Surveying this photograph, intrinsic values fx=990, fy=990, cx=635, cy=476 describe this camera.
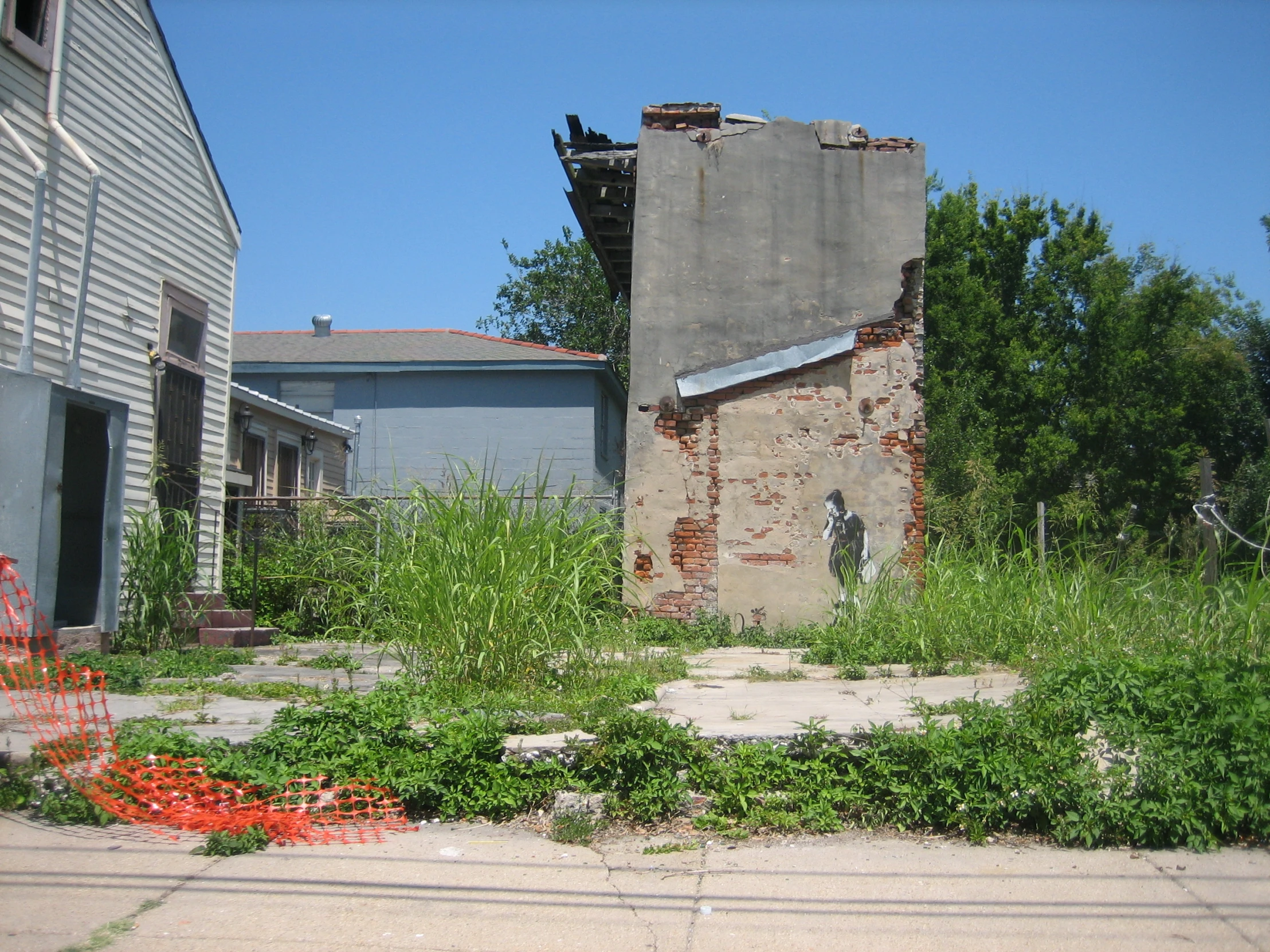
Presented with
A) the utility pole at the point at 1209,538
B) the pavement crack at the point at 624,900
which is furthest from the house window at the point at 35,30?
the utility pole at the point at 1209,538

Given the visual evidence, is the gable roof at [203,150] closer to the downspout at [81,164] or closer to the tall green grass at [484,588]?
the downspout at [81,164]

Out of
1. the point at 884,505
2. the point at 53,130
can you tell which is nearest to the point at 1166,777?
the point at 884,505

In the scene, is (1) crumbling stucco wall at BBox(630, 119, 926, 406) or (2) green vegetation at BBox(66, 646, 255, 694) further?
(1) crumbling stucco wall at BBox(630, 119, 926, 406)

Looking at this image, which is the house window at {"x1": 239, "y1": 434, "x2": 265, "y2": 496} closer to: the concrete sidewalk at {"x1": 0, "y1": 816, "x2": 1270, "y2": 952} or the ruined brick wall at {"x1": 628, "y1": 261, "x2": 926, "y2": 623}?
the ruined brick wall at {"x1": 628, "y1": 261, "x2": 926, "y2": 623}

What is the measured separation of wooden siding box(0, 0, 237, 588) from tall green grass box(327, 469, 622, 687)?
458 cm

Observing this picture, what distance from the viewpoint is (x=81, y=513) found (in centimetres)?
948

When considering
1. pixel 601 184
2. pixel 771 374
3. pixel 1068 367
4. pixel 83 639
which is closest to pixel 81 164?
pixel 83 639

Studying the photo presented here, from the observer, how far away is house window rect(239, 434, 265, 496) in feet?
51.8

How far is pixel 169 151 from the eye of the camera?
11.4 meters

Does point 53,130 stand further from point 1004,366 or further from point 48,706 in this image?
point 1004,366

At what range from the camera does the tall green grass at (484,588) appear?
6.11 m

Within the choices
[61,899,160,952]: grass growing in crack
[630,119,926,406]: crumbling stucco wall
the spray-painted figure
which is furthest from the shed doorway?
the spray-painted figure

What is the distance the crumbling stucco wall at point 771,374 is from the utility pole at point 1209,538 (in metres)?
3.23

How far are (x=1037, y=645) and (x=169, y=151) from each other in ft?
34.6
